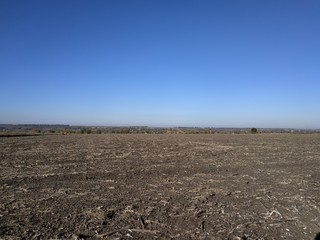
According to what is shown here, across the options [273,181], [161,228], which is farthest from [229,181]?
[161,228]

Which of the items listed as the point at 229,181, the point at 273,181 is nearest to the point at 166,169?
the point at 229,181

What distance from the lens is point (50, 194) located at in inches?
384

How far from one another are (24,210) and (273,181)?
28.2 ft

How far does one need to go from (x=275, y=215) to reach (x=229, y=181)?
4402 mm

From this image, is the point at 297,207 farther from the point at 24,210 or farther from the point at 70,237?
the point at 24,210

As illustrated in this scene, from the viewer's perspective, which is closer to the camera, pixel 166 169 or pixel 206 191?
pixel 206 191

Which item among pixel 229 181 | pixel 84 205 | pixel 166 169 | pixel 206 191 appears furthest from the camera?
pixel 166 169

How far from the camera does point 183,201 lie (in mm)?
9031

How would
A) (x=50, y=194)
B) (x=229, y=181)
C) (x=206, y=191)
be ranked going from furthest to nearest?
(x=229, y=181), (x=206, y=191), (x=50, y=194)

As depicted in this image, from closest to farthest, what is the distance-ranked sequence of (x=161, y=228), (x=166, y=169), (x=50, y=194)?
(x=161, y=228), (x=50, y=194), (x=166, y=169)

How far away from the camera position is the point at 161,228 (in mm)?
6824

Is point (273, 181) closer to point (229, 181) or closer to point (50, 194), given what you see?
point (229, 181)

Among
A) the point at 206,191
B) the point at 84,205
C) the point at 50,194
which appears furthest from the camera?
the point at 206,191

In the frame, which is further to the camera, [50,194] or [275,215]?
[50,194]
